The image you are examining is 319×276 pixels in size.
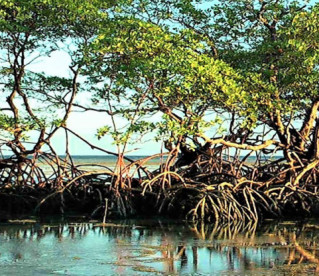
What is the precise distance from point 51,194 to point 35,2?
2822 mm

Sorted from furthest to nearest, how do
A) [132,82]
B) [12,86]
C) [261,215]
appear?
[12,86]
[261,215]
[132,82]

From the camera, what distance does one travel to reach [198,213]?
11297 millimetres

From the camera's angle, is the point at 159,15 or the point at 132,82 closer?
the point at 132,82

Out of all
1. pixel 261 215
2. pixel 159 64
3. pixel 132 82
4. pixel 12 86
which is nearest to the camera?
pixel 159 64

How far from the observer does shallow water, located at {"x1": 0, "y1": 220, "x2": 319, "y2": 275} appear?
726 cm

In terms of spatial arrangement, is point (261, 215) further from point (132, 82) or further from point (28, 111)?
point (28, 111)

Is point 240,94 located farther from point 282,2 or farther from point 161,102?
point 282,2

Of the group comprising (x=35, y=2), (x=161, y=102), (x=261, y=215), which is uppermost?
(x=35, y=2)

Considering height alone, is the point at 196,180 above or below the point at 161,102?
below

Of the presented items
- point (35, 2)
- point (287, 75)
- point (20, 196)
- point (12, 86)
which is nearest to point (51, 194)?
point (20, 196)

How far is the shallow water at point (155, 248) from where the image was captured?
7258 millimetres

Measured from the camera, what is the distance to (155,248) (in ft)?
28.1

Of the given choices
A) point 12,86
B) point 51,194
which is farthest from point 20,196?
point 12,86

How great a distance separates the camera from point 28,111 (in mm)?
12055
